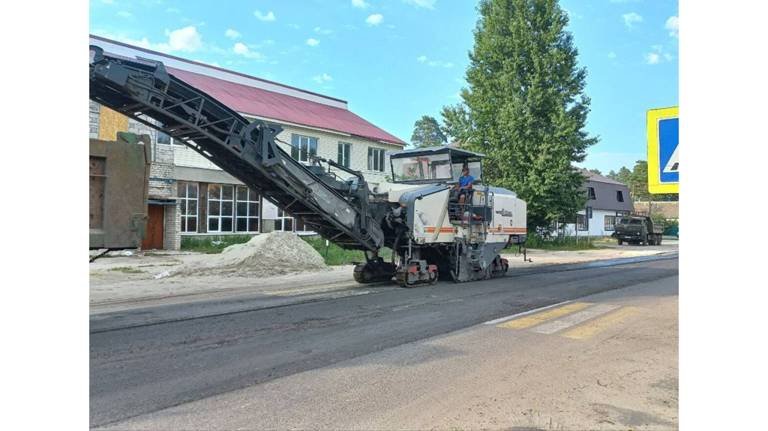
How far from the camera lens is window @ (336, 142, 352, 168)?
→ 31.7 m

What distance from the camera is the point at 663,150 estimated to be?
16.1 feet

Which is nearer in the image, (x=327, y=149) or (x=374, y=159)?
(x=327, y=149)

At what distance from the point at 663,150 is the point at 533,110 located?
28.7m

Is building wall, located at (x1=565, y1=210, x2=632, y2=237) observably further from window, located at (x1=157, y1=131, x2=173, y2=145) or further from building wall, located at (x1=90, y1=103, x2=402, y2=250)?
window, located at (x1=157, y1=131, x2=173, y2=145)

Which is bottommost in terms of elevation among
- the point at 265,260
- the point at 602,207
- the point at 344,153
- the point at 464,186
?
the point at 265,260

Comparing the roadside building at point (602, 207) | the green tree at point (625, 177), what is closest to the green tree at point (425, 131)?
the green tree at point (625, 177)

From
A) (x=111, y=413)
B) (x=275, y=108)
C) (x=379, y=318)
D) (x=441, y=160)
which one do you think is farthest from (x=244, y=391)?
(x=275, y=108)

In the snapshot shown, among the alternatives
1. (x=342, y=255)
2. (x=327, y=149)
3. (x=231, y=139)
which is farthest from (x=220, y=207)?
(x=231, y=139)

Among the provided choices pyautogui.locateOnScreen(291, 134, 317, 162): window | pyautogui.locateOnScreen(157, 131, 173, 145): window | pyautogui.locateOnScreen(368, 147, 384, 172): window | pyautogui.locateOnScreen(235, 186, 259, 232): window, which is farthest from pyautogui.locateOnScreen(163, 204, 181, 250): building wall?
pyautogui.locateOnScreen(368, 147, 384, 172): window

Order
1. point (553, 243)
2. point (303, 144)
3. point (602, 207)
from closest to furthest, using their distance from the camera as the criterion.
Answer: point (303, 144)
point (553, 243)
point (602, 207)

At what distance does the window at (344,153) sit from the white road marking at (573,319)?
22722 mm

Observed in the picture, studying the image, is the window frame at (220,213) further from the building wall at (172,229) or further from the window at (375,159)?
the window at (375,159)

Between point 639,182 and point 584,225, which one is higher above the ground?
point 639,182

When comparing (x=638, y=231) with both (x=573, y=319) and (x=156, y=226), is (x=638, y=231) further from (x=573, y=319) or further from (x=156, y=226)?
(x=573, y=319)
